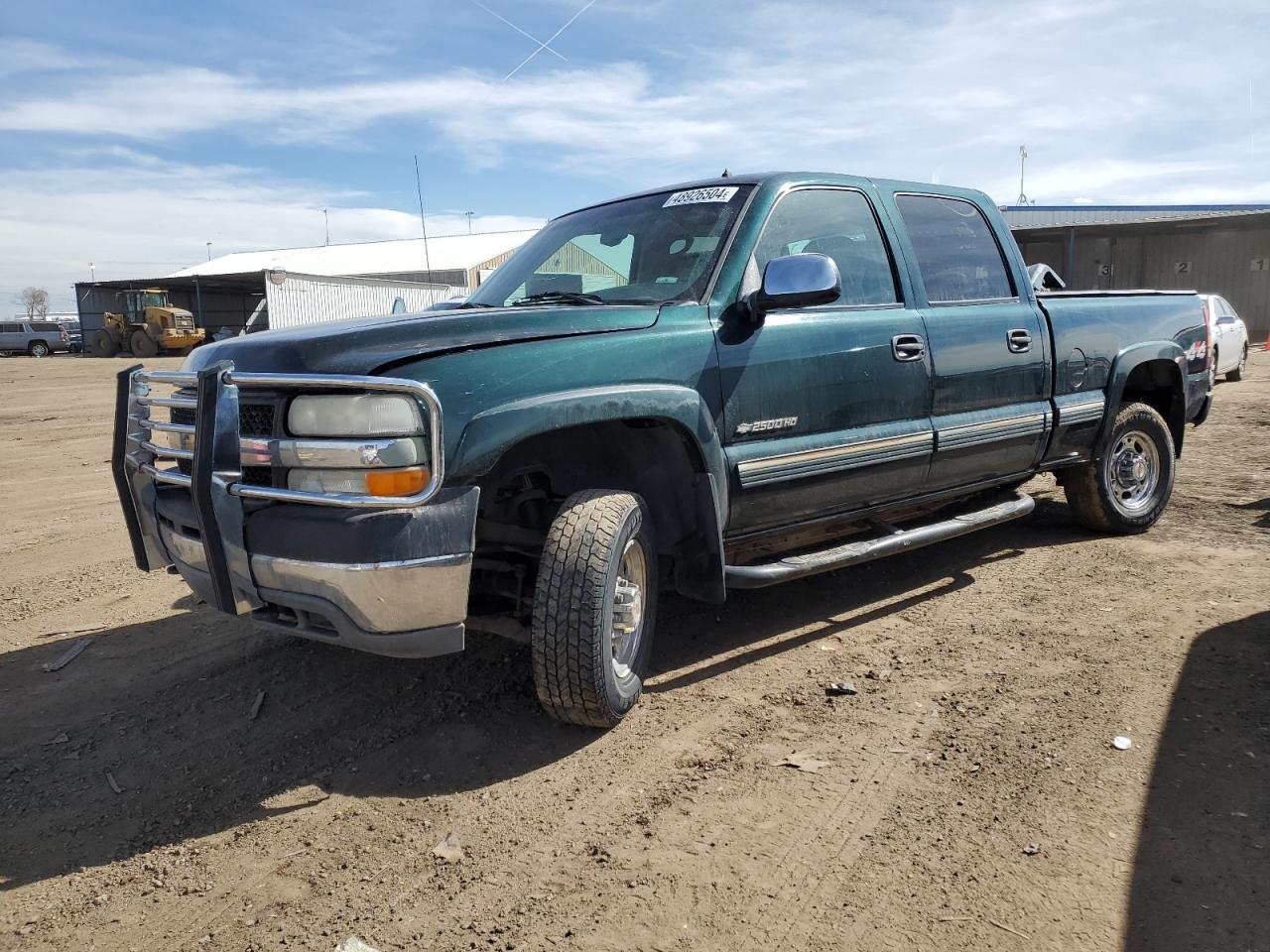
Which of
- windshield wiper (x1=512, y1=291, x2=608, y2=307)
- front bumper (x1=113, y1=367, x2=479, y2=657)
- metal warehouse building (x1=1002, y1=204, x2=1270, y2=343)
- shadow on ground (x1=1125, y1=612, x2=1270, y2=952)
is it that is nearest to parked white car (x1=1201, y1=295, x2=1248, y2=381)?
metal warehouse building (x1=1002, y1=204, x2=1270, y2=343)

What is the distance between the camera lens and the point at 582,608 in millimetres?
2990

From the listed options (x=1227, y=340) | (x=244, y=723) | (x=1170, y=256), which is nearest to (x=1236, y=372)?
(x=1227, y=340)

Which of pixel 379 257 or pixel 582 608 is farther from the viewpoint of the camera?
pixel 379 257

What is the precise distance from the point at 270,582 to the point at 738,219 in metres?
2.28

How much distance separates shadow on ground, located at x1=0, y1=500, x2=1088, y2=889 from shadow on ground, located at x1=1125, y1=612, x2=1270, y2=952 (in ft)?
4.72

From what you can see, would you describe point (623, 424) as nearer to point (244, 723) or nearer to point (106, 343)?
point (244, 723)

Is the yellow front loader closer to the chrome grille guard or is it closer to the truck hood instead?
the truck hood

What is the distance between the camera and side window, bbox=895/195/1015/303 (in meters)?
4.55

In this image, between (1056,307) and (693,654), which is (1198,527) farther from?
(693,654)

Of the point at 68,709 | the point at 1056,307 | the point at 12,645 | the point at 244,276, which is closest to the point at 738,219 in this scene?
the point at 1056,307

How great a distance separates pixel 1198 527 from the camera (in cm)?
592

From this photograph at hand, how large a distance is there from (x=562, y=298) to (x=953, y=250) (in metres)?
2.14

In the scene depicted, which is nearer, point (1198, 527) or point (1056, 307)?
point (1056, 307)

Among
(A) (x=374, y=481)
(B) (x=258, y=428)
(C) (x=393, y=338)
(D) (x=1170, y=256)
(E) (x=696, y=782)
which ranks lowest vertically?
(E) (x=696, y=782)
